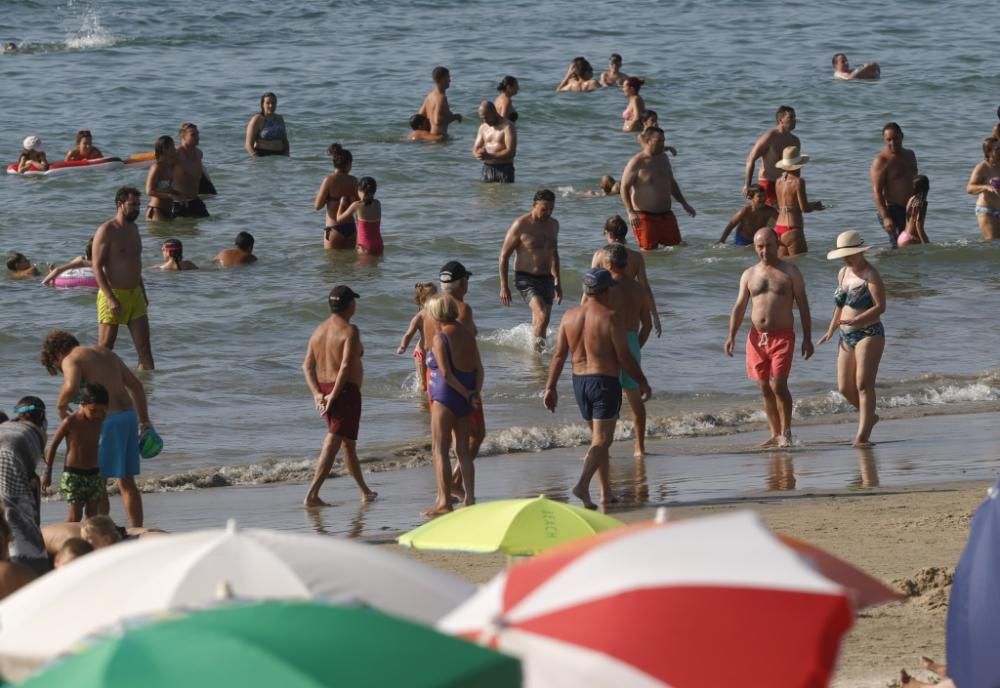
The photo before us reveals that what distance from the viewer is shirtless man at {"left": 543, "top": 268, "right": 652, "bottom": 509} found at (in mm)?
8805

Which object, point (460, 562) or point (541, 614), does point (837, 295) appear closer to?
point (460, 562)

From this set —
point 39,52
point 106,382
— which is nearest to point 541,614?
point 106,382

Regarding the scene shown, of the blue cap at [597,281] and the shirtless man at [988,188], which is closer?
the blue cap at [597,281]

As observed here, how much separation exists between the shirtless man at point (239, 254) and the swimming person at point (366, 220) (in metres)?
0.97

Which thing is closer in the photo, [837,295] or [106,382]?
[106,382]

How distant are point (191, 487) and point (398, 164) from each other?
12058 millimetres

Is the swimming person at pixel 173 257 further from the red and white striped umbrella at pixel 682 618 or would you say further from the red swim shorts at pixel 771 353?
the red and white striped umbrella at pixel 682 618

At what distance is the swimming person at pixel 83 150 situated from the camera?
20.9m

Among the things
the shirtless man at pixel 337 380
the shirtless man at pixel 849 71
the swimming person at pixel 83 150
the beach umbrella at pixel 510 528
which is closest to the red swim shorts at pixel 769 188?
the shirtless man at pixel 337 380

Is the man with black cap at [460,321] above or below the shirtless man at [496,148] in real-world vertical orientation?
below

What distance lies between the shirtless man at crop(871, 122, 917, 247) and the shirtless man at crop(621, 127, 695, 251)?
185 cm

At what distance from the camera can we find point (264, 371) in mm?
13805

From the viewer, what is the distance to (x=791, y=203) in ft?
50.2

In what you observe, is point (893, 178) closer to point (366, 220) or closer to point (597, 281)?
point (366, 220)
